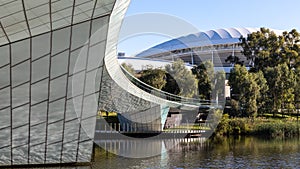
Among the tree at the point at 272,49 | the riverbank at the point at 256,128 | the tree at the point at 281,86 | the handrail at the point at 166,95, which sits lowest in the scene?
the riverbank at the point at 256,128

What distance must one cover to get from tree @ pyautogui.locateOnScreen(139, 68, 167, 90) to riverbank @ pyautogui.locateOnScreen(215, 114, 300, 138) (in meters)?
7.28

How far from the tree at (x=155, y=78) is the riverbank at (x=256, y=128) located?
7.28m

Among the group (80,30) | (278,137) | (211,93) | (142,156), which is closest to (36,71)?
(80,30)

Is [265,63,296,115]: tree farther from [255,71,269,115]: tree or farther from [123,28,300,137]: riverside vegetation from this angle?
[255,71,269,115]: tree

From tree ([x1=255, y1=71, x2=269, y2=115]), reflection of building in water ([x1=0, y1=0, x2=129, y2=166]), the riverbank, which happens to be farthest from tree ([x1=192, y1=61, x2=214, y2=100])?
reflection of building in water ([x1=0, y1=0, x2=129, y2=166])

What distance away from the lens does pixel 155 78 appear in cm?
4197

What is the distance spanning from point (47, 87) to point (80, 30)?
231 cm

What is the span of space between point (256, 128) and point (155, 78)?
10.5 metres

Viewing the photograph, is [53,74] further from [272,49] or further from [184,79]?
[272,49]

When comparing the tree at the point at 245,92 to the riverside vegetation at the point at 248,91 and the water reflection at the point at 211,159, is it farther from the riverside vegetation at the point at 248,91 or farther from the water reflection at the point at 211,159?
the water reflection at the point at 211,159

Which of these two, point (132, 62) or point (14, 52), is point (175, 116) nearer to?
point (132, 62)

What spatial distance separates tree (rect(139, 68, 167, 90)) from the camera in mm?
41594

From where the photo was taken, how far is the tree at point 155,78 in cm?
4159

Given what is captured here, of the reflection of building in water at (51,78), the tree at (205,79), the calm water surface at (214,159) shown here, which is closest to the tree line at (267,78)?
the tree at (205,79)
